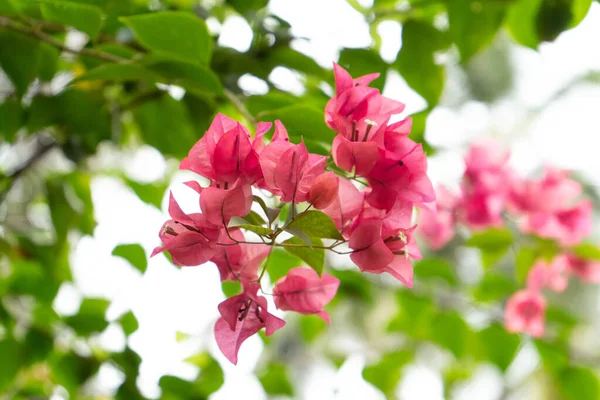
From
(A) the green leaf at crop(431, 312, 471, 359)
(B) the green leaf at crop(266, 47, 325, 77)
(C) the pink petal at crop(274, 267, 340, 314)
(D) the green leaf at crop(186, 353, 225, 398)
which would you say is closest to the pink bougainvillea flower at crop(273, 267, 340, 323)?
(C) the pink petal at crop(274, 267, 340, 314)

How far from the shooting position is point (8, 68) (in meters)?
0.46

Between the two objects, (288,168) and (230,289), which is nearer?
(288,168)

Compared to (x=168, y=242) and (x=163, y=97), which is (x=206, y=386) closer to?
(x=163, y=97)

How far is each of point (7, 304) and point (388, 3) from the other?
21.3 inches

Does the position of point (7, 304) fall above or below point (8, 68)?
below

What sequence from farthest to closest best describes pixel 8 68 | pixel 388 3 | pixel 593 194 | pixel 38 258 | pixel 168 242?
pixel 593 194 → pixel 38 258 → pixel 388 3 → pixel 8 68 → pixel 168 242

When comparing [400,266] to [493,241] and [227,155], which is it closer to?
[227,155]

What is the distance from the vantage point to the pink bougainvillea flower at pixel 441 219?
88 cm

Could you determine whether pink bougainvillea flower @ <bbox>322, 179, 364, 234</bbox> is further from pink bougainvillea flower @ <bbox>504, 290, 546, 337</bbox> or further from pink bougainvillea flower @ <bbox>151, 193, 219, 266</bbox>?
pink bougainvillea flower @ <bbox>504, 290, 546, 337</bbox>

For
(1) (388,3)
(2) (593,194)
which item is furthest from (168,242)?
(2) (593,194)

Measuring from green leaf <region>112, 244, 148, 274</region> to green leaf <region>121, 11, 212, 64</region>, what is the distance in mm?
257

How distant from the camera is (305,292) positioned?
0.32 meters

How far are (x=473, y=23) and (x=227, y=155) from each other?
1.08 feet

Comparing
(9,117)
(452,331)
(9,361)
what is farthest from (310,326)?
(9,117)
